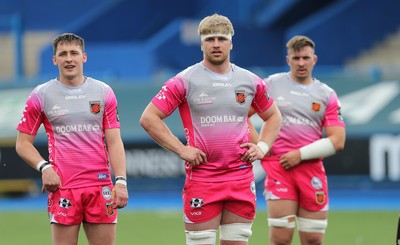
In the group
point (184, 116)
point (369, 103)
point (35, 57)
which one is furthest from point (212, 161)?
point (35, 57)

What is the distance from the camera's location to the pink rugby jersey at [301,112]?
32.2ft

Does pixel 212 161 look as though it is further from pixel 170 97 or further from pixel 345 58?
pixel 345 58

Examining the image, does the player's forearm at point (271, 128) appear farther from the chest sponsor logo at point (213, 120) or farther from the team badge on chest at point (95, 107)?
the team badge on chest at point (95, 107)

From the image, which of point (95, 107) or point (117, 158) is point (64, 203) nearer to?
point (117, 158)

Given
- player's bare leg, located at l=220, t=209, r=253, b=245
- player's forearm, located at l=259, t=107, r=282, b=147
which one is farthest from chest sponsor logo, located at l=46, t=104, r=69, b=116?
player's forearm, located at l=259, t=107, r=282, b=147

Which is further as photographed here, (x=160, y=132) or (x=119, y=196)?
(x=160, y=132)

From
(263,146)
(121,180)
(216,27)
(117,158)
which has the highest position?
(216,27)

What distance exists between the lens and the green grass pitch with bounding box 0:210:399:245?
42.8ft

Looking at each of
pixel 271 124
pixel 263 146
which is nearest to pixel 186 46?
pixel 271 124

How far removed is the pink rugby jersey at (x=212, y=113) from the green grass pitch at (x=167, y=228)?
465 centimetres

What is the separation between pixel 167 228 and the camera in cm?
1451

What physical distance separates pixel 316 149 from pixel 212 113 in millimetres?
1994

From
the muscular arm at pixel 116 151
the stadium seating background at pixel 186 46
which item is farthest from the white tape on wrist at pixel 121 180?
the stadium seating background at pixel 186 46

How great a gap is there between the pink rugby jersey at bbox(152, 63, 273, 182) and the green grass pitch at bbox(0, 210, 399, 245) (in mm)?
4651
